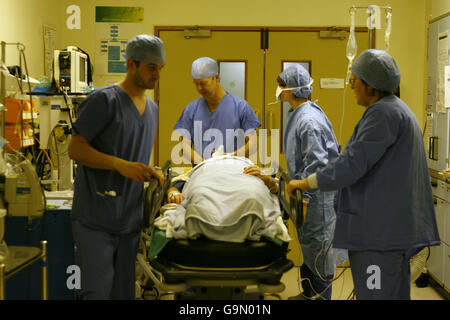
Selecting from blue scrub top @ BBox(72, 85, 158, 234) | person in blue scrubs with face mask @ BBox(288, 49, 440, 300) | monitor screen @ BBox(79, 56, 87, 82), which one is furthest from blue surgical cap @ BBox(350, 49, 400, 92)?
monitor screen @ BBox(79, 56, 87, 82)

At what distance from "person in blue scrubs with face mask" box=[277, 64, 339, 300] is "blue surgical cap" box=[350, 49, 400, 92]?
29.4 inches

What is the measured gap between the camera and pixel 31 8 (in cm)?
385

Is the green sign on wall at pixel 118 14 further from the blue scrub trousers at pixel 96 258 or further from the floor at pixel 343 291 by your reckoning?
the blue scrub trousers at pixel 96 258

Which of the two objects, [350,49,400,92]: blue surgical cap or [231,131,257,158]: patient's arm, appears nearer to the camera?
[350,49,400,92]: blue surgical cap

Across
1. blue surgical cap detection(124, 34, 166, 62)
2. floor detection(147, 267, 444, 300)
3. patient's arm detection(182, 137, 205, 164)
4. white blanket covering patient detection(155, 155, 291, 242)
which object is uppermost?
blue surgical cap detection(124, 34, 166, 62)

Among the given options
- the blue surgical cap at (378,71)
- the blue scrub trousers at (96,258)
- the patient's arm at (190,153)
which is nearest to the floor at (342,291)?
the patient's arm at (190,153)

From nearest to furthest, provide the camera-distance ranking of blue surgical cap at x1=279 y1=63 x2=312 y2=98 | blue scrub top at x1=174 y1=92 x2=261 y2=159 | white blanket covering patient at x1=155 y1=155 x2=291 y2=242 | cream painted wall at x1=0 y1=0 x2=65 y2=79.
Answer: white blanket covering patient at x1=155 y1=155 x2=291 y2=242 → blue surgical cap at x1=279 y1=63 x2=312 y2=98 → blue scrub top at x1=174 y1=92 x2=261 y2=159 → cream painted wall at x1=0 y1=0 x2=65 y2=79

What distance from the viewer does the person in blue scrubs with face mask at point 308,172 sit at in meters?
2.89

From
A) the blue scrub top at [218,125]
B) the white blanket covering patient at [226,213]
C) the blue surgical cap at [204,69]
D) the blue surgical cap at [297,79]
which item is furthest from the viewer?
the blue scrub top at [218,125]

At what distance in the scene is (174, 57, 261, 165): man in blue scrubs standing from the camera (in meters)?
3.17

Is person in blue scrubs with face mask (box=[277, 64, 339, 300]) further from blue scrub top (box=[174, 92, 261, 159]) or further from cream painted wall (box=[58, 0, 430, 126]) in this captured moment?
cream painted wall (box=[58, 0, 430, 126])

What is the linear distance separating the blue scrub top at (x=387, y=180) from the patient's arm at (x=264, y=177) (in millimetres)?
493

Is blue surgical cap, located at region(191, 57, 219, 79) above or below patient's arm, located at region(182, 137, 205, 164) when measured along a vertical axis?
above
